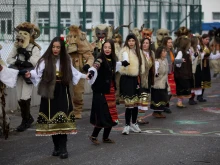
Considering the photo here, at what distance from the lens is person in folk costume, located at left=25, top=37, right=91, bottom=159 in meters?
8.65

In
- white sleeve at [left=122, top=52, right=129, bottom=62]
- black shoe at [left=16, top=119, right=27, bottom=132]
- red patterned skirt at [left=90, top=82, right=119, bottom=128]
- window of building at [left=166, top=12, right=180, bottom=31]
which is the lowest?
black shoe at [left=16, top=119, right=27, bottom=132]

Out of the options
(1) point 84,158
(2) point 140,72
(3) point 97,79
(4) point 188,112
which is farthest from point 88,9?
(1) point 84,158

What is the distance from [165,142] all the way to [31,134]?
7.75 feet

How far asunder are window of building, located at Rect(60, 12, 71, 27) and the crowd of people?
3.02 m

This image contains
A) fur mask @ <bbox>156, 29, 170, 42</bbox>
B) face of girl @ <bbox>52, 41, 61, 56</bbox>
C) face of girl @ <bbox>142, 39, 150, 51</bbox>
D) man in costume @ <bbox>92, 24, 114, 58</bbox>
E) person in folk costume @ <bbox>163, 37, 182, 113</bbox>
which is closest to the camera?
face of girl @ <bbox>52, 41, 61, 56</bbox>

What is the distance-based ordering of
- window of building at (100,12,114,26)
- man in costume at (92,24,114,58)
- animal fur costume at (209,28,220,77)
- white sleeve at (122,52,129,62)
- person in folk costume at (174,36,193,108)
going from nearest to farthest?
white sleeve at (122,52,129,62) → person in folk costume at (174,36,193,108) → man in costume at (92,24,114,58) → animal fur costume at (209,28,220,77) → window of building at (100,12,114,26)

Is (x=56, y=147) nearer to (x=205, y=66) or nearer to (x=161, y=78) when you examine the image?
(x=161, y=78)

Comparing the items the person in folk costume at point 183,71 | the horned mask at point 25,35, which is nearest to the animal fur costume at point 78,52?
the horned mask at point 25,35

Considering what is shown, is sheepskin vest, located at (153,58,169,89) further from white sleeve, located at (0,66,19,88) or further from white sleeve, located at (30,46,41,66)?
white sleeve, located at (0,66,19,88)

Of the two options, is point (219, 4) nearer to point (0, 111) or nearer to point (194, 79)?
point (194, 79)

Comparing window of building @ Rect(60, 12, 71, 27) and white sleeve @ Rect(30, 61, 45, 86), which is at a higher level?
window of building @ Rect(60, 12, 71, 27)

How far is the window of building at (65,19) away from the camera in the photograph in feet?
52.9

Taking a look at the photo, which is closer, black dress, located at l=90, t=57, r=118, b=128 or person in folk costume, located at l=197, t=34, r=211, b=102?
black dress, located at l=90, t=57, r=118, b=128

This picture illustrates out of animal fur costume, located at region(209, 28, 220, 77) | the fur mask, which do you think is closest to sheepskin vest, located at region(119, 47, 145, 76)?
the fur mask
